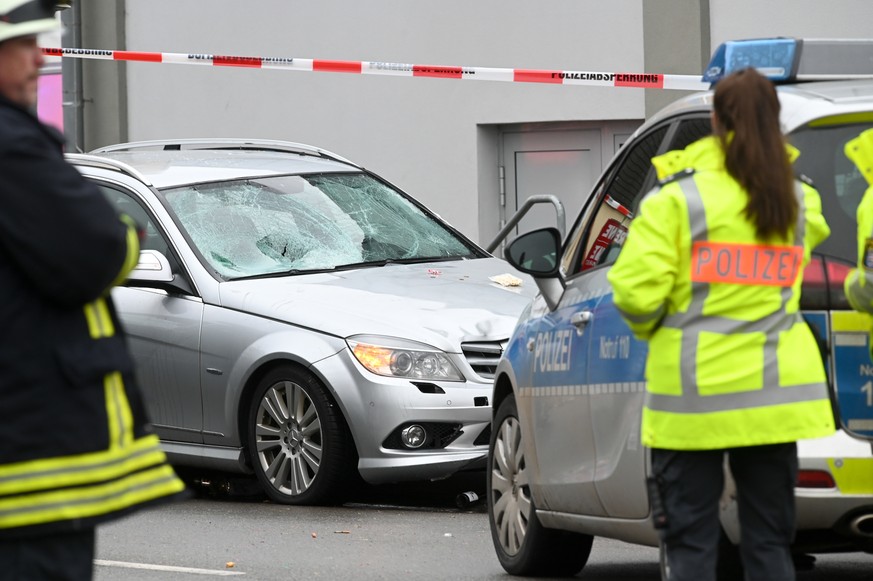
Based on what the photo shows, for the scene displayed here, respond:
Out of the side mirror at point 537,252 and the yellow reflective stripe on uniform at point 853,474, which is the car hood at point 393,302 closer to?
the side mirror at point 537,252

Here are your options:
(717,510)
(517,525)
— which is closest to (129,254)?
(717,510)

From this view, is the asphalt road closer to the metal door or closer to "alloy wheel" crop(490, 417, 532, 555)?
"alloy wheel" crop(490, 417, 532, 555)

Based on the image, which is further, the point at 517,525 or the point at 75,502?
the point at 517,525

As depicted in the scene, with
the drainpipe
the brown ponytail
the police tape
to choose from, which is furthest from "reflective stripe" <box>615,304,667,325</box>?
the drainpipe

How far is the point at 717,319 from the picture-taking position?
14.5 ft

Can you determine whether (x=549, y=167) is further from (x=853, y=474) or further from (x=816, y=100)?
(x=853, y=474)

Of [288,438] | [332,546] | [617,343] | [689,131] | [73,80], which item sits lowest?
[332,546]

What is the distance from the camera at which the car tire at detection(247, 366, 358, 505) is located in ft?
28.6

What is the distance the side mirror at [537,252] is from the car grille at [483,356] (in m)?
2.74

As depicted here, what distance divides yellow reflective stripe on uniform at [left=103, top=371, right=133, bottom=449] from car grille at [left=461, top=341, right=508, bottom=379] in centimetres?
548

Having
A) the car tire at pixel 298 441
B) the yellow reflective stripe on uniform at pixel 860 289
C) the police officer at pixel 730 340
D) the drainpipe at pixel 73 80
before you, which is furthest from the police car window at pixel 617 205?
the drainpipe at pixel 73 80

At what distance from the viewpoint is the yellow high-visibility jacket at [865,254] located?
15.6 feet

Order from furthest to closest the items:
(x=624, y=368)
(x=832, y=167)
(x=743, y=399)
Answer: (x=624, y=368)
(x=832, y=167)
(x=743, y=399)

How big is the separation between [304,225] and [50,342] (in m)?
6.94
